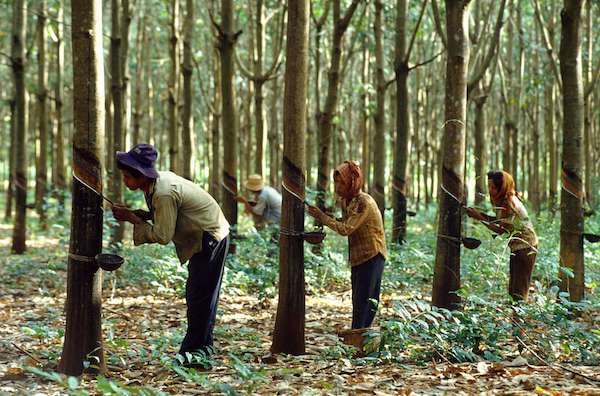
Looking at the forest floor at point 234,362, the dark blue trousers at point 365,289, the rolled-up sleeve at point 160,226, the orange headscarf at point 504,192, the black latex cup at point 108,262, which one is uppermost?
the orange headscarf at point 504,192

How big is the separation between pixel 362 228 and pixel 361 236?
7cm

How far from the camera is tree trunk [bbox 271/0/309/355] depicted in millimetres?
5715

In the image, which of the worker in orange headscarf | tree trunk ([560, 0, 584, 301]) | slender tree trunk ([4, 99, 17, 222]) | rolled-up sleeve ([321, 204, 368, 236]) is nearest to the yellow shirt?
rolled-up sleeve ([321, 204, 368, 236])

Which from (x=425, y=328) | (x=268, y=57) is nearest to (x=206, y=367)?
(x=425, y=328)

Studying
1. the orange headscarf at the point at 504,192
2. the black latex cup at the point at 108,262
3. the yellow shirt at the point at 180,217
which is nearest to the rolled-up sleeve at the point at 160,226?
the yellow shirt at the point at 180,217

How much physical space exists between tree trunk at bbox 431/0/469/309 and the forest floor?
1.04m

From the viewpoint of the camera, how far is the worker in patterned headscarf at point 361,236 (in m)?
6.11

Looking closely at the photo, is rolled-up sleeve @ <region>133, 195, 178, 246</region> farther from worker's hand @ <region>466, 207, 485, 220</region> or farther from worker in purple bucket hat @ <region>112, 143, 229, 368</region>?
worker's hand @ <region>466, 207, 485, 220</region>

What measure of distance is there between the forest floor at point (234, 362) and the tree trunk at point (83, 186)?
316 millimetres

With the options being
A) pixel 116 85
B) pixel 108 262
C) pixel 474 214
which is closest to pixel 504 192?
pixel 474 214

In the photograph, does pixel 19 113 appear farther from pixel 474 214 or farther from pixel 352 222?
pixel 474 214

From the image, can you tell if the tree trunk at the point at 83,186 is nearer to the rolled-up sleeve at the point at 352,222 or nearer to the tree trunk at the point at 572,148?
the rolled-up sleeve at the point at 352,222

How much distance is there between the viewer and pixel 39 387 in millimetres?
4816

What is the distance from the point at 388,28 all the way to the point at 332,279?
9.89 m
